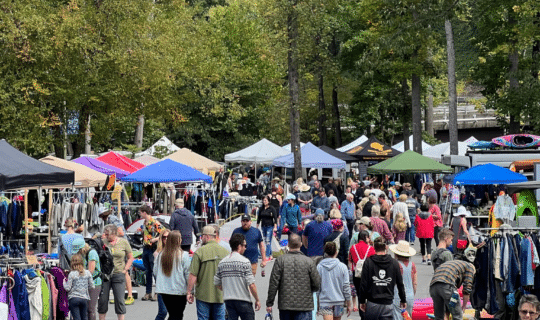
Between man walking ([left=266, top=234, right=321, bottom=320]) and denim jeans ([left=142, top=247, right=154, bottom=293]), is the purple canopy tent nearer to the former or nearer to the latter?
denim jeans ([left=142, top=247, right=154, bottom=293])

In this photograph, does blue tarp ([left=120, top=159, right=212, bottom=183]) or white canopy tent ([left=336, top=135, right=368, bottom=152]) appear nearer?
blue tarp ([left=120, top=159, right=212, bottom=183])

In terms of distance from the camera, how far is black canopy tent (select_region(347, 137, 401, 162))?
39562 millimetres

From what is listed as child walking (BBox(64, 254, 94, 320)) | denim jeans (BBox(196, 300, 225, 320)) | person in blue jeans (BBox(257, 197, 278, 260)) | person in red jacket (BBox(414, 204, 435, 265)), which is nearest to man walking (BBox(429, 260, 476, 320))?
denim jeans (BBox(196, 300, 225, 320))

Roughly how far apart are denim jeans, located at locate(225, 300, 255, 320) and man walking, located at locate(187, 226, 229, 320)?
9.9 inches

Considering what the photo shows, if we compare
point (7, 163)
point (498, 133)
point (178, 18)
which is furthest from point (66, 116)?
point (498, 133)

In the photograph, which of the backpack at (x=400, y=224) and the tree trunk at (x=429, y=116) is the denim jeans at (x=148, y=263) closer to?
the backpack at (x=400, y=224)

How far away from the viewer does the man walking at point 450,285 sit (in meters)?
11.4

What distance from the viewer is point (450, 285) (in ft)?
37.7

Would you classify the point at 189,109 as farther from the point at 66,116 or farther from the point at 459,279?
the point at 459,279

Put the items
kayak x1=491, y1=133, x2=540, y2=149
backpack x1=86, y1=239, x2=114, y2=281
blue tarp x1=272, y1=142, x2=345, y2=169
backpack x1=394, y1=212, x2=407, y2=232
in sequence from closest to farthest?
backpack x1=86, y1=239, x2=114, y2=281 < backpack x1=394, y1=212, x2=407, y2=232 < kayak x1=491, y1=133, x2=540, y2=149 < blue tarp x1=272, y1=142, x2=345, y2=169

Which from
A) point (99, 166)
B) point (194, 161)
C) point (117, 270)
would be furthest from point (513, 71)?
point (117, 270)

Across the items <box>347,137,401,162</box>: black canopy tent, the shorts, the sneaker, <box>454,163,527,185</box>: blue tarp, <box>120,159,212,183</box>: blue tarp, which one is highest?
<box>347,137,401,162</box>: black canopy tent

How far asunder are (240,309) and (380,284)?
1.75m

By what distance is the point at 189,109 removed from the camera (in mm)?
55000
